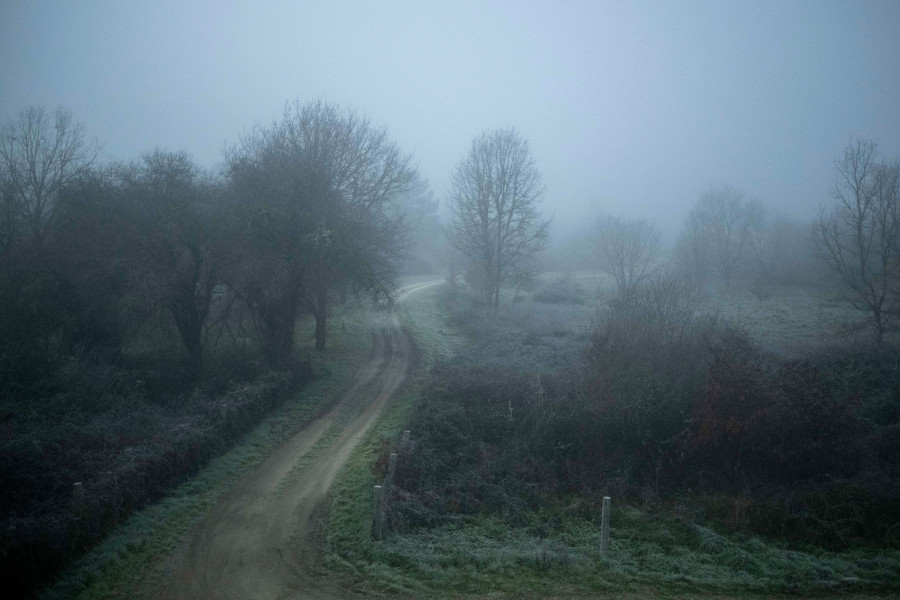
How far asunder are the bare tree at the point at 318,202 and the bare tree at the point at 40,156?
531 inches

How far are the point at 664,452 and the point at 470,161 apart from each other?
36.1 m

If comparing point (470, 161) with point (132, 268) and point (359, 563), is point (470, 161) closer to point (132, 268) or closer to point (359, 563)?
point (132, 268)

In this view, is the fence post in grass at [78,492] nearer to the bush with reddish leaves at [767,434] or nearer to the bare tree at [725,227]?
the bush with reddish leaves at [767,434]

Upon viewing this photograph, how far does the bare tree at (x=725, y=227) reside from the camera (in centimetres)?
6562

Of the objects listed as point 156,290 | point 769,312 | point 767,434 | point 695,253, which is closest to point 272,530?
point 767,434

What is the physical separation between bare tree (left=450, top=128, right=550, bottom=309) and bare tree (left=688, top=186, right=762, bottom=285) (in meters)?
30.5

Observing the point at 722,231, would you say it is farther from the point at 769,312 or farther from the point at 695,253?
the point at 769,312

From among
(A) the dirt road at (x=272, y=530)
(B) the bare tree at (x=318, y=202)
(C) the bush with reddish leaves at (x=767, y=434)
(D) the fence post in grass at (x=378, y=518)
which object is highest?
(B) the bare tree at (x=318, y=202)

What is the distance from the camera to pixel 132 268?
75.7 feet

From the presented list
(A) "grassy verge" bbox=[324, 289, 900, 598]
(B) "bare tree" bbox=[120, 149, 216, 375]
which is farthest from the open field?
(B) "bare tree" bbox=[120, 149, 216, 375]

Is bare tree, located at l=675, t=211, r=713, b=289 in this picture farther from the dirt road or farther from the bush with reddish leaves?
the dirt road

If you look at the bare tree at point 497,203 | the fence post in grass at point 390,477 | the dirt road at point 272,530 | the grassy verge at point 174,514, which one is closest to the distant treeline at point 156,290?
the grassy verge at point 174,514

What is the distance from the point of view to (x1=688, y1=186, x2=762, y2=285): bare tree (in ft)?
215

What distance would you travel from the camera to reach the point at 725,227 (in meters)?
67.6
